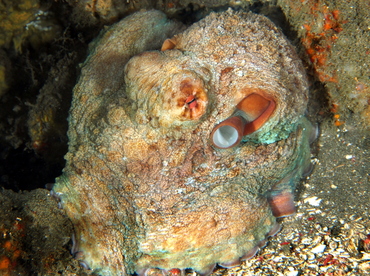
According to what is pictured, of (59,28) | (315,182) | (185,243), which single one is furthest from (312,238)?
(59,28)

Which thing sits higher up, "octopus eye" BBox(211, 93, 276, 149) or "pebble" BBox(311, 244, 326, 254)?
"octopus eye" BBox(211, 93, 276, 149)

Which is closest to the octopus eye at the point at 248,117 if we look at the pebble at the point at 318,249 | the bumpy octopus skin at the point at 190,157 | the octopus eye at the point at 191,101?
the bumpy octopus skin at the point at 190,157

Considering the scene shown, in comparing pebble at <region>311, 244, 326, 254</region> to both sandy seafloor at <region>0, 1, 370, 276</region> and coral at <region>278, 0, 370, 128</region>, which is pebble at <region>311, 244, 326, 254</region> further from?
coral at <region>278, 0, 370, 128</region>

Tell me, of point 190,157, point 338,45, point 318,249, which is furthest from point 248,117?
point 338,45

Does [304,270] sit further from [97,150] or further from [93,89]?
[93,89]

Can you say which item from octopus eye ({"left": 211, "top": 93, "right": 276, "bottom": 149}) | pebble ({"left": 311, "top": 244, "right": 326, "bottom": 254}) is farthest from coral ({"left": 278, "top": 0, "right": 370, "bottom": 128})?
pebble ({"left": 311, "top": 244, "right": 326, "bottom": 254})
